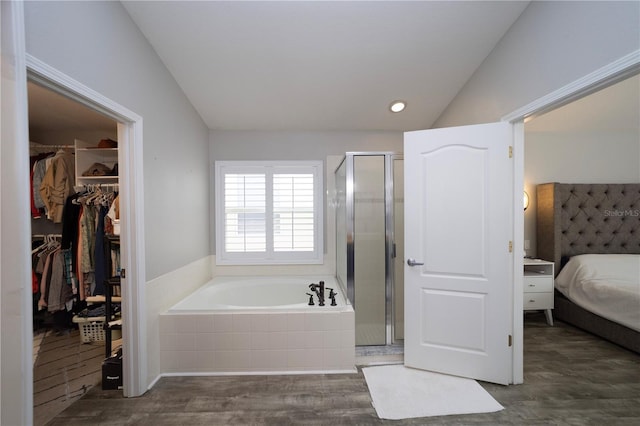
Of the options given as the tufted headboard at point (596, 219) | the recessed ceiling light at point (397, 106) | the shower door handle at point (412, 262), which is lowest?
the shower door handle at point (412, 262)

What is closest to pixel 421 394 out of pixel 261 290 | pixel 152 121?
pixel 261 290

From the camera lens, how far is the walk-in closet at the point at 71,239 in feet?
7.88

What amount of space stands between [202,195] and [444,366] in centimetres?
285

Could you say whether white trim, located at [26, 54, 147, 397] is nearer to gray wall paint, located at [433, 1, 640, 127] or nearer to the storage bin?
the storage bin

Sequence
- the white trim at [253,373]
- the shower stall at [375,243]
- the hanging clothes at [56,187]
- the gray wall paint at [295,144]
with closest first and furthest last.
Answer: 1. the white trim at [253,373]
2. the shower stall at [375,243]
3. the hanging clothes at [56,187]
4. the gray wall paint at [295,144]

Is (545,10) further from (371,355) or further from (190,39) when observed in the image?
(371,355)

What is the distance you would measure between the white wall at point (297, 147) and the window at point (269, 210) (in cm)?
10

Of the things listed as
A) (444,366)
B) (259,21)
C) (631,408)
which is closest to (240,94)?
(259,21)

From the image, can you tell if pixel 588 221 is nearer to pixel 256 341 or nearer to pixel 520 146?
pixel 520 146

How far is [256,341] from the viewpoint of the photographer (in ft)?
6.89

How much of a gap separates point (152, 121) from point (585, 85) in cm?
278

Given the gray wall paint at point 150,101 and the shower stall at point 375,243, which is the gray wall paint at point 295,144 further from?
the shower stall at point 375,243

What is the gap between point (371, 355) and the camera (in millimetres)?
2277

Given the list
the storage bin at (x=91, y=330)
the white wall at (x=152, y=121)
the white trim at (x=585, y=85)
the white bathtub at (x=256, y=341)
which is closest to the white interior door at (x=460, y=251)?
the white trim at (x=585, y=85)
